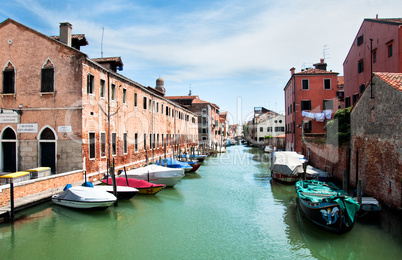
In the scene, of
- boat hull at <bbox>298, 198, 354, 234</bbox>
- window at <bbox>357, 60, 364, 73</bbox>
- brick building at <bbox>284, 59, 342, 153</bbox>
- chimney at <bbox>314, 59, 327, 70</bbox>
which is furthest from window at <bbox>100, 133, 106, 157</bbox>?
chimney at <bbox>314, 59, 327, 70</bbox>

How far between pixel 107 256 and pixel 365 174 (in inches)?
357

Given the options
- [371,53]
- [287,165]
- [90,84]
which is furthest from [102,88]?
[371,53]

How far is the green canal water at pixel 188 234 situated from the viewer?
645cm

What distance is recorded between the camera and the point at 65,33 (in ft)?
41.4

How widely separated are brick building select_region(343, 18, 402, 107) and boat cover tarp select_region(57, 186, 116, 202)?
39.5 feet

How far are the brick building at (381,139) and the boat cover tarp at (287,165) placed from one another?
3184 mm

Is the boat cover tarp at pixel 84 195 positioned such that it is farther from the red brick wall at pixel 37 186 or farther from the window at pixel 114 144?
the window at pixel 114 144

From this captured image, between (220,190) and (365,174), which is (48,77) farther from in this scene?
(365,174)

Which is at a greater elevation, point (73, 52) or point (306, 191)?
point (73, 52)

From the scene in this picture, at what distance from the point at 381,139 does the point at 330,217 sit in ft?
11.7

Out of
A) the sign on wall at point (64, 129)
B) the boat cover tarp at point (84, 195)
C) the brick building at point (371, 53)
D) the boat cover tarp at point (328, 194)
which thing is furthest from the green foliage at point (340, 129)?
the sign on wall at point (64, 129)

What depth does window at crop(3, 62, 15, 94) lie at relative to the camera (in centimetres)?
1230

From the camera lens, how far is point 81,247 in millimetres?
6668

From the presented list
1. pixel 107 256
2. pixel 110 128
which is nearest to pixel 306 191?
pixel 107 256
